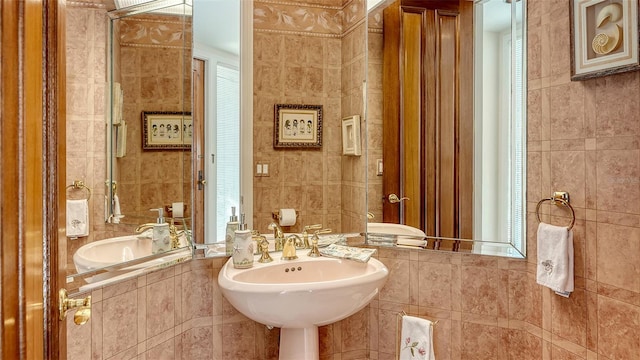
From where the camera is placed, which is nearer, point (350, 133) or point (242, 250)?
point (242, 250)

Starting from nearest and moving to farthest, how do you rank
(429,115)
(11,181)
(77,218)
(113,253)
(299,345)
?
1. (11,181)
2. (77,218)
3. (113,253)
4. (299,345)
5. (429,115)

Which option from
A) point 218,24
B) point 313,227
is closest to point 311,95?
point 218,24

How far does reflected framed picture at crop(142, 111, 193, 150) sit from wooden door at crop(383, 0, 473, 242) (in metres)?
0.97

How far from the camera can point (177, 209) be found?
67.5 inches

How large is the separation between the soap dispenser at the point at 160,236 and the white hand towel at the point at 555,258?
1545 mm

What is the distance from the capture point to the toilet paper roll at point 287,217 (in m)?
1.96

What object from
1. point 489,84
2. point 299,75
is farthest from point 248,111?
point 489,84

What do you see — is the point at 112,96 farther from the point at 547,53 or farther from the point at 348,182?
the point at 547,53

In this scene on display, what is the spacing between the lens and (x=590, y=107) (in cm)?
154

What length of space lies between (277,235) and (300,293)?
1.67ft

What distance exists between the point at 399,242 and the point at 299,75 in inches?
38.4

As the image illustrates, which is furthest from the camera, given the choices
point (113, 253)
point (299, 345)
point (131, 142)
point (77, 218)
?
point (299, 345)

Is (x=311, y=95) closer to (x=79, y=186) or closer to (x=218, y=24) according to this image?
(x=218, y=24)

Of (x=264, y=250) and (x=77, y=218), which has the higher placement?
(x=77, y=218)
